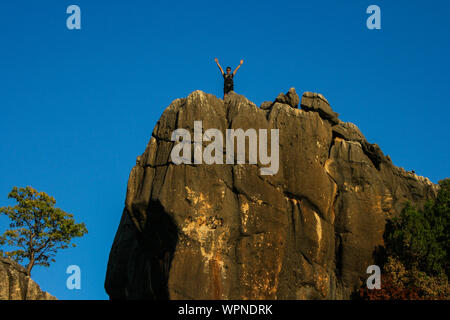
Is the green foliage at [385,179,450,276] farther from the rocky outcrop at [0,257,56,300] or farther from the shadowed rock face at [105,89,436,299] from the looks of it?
the rocky outcrop at [0,257,56,300]

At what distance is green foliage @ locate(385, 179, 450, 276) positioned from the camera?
172ft

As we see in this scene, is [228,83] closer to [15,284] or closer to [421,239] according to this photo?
[421,239]

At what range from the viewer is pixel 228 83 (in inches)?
2384

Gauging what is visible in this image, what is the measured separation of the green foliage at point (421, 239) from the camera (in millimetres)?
52469

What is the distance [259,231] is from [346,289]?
8.71m

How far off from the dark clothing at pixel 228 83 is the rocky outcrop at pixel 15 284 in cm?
2262

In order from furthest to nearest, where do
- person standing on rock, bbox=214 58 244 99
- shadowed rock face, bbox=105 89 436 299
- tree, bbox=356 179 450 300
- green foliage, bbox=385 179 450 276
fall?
person standing on rock, bbox=214 58 244 99 < green foliage, bbox=385 179 450 276 < tree, bbox=356 179 450 300 < shadowed rock face, bbox=105 89 436 299

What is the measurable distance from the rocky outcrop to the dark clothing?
2262 cm

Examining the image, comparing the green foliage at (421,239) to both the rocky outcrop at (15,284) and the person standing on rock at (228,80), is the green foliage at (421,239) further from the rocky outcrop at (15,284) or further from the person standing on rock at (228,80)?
the rocky outcrop at (15,284)

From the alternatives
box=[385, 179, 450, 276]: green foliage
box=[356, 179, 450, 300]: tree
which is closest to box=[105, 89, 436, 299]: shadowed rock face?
box=[385, 179, 450, 276]: green foliage

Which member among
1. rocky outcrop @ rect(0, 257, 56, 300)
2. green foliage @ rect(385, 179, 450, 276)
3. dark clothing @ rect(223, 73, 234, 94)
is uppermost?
dark clothing @ rect(223, 73, 234, 94)

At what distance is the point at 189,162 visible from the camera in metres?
50.5
